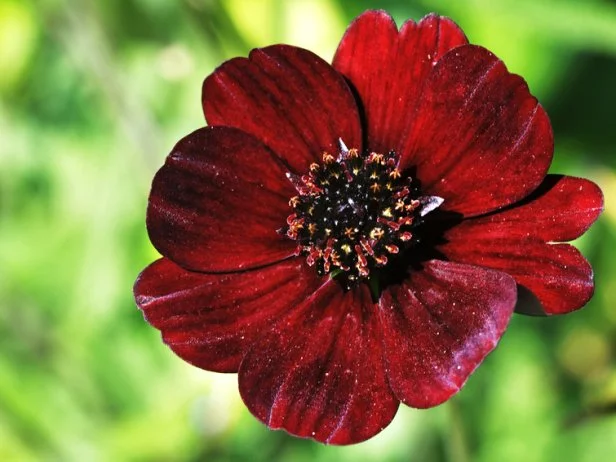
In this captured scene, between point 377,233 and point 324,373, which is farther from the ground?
point 377,233

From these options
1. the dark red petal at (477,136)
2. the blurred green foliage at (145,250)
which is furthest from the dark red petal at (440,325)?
the blurred green foliage at (145,250)

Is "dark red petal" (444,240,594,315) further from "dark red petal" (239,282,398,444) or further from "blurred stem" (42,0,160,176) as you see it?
"blurred stem" (42,0,160,176)

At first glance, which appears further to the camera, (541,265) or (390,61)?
Answer: (390,61)

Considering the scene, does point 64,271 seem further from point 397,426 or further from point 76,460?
point 397,426

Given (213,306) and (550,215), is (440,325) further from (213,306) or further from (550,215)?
(213,306)

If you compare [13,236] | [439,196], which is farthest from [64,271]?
[439,196]

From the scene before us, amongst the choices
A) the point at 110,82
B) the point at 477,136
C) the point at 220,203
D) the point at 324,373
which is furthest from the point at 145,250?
the point at 477,136

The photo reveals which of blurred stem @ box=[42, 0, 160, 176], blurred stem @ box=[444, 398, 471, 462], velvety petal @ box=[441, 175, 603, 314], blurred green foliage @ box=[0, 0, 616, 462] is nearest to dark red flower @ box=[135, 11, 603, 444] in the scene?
velvety petal @ box=[441, 175, 603, 314]
